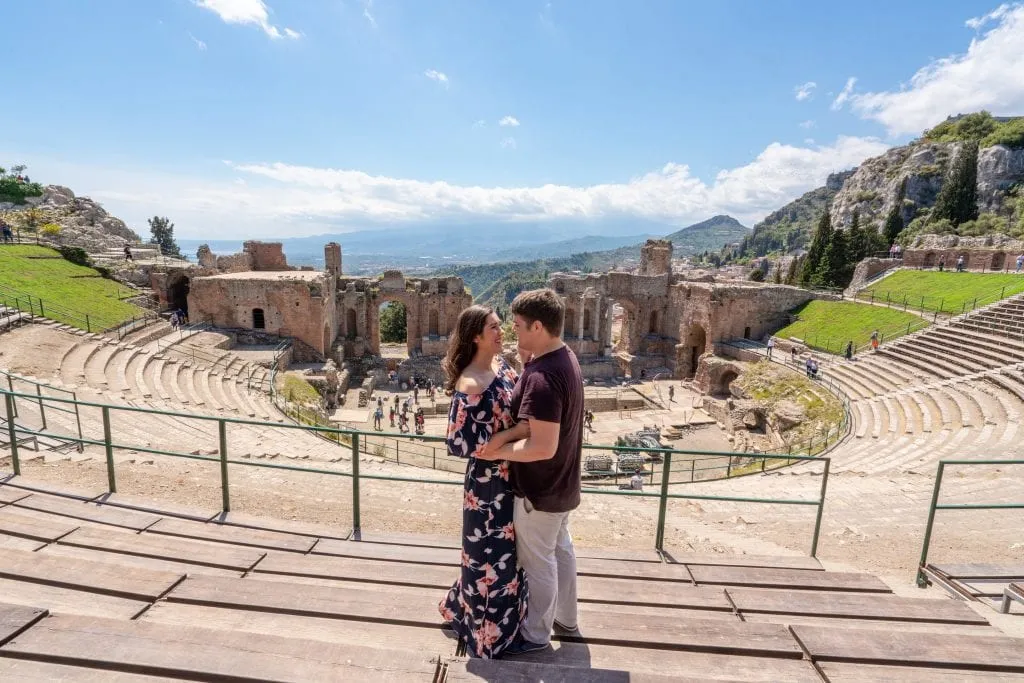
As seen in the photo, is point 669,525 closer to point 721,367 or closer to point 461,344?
point 461,344

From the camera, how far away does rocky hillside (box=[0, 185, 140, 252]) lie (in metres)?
34.6

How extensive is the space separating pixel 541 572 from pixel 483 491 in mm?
583

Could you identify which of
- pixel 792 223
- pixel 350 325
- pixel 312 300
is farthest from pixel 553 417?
pixel 792 223

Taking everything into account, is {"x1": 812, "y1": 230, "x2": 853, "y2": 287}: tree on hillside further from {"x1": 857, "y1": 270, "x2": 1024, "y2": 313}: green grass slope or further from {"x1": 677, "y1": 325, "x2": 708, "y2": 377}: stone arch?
{"x1": 677, "y1": 325, "x2": 708, "y2": 377}: stone arch

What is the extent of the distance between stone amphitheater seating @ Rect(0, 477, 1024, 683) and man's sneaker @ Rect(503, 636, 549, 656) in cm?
6

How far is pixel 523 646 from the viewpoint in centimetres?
291

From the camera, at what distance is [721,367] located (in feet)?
94.0

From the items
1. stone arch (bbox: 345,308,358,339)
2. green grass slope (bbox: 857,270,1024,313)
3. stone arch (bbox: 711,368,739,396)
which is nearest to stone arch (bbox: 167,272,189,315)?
stone arch (bbox: 345,308,358,339)

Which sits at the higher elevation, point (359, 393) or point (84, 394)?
point (84, 394)

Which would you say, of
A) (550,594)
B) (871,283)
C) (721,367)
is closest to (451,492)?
(550,594)

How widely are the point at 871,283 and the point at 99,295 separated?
146 feet

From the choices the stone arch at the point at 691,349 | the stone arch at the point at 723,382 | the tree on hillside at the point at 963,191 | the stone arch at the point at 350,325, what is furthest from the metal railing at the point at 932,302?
the stone arch at the point at 350,325

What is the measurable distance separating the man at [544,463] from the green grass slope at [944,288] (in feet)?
93.7

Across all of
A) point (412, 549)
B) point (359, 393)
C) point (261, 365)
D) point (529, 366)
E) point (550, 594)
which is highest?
point (529, 366)
